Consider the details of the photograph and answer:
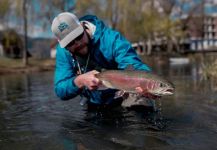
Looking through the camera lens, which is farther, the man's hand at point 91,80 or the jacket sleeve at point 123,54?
the jacket sleeve at point 123,54

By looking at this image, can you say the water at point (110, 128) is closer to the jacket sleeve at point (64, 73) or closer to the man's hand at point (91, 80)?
the jacket sleeve at point (64, 73)

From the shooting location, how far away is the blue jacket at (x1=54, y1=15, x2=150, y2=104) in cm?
643

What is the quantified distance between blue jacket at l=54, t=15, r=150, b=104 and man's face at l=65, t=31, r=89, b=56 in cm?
32

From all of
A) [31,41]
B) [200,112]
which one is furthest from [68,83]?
[31,41]

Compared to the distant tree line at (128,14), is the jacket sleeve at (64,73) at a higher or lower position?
lower

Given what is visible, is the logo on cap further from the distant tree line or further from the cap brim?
the distant tree line

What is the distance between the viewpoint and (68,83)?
651cm

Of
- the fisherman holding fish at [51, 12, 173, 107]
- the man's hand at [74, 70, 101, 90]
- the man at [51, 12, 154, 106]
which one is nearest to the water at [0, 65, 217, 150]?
the fisherman holding fish at [51, 12, 173, 107]

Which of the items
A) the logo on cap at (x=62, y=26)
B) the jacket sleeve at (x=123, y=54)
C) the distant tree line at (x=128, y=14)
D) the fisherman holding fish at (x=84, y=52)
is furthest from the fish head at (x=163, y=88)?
the distant tree line at (x=128, y=14)

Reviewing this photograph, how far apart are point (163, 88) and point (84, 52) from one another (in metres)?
1.76

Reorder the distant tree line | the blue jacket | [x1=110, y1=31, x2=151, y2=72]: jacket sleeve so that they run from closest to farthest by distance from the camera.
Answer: [x1=110, y1=31, x2=151, y2=72]: jacket sleeve < the blue jacket < the distant tree line

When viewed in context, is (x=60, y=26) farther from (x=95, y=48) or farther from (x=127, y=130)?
(x=127, y=130)

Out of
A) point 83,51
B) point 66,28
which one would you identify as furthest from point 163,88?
point 83,51

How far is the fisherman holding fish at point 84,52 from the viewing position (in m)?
5.91
